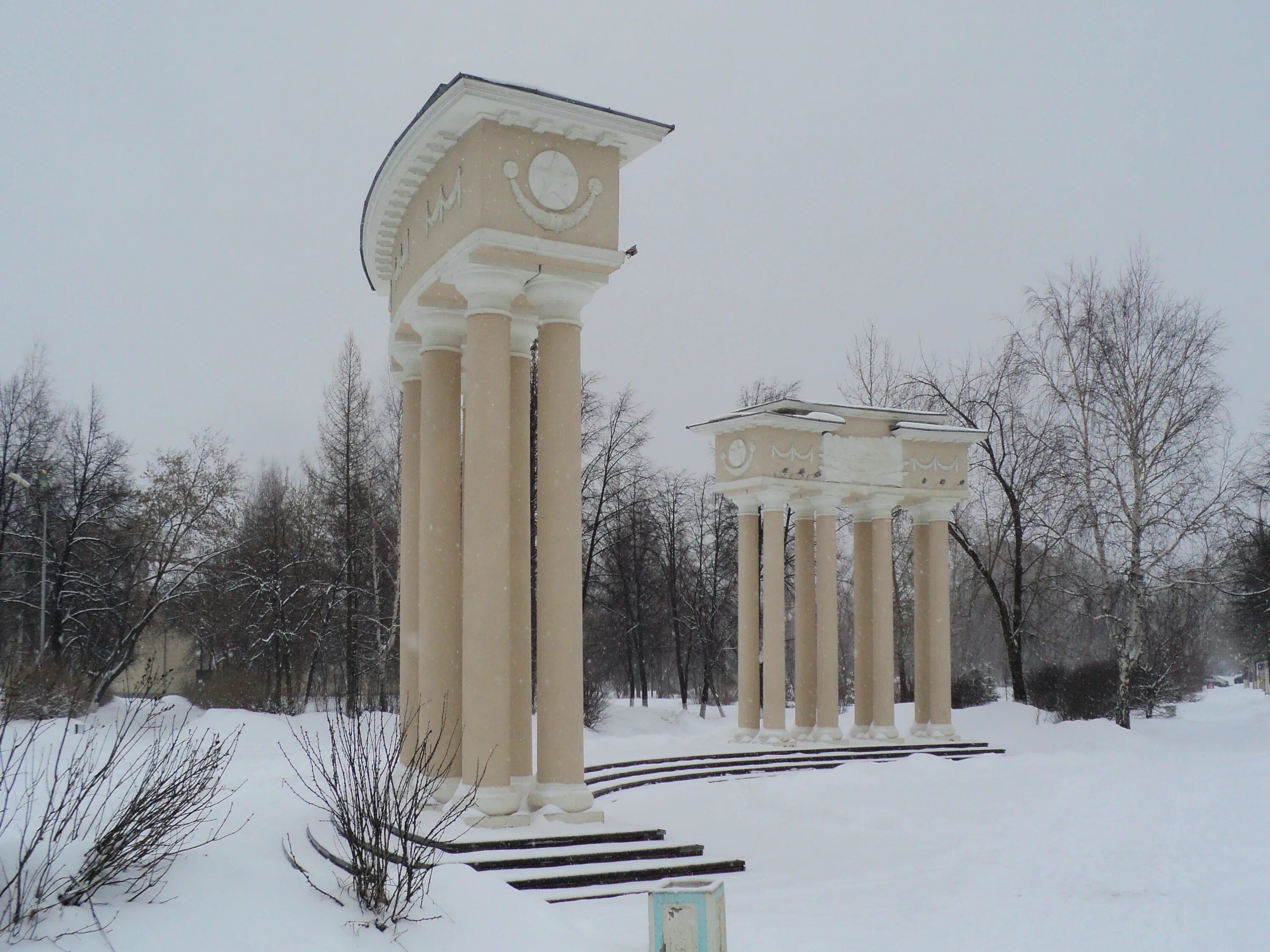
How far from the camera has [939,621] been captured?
25.0m

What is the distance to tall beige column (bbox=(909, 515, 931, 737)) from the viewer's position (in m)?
24.8

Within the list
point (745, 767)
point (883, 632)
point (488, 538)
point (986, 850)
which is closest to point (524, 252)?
point (488, 538)

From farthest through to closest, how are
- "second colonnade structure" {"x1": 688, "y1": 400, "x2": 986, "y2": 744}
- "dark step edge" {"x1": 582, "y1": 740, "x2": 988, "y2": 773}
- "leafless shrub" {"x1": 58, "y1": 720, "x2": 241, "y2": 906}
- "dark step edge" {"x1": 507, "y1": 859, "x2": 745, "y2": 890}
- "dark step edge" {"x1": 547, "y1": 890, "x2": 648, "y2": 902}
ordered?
"second colonnade structure" {"x1": 688, "y1": 400, "x2": 986, "y2": 744}
"dark step edge" {"x1": 582, "y1": 740, "x2": 988, "y2": 773}
"dark step edge" {"x1": 507, "y1": 859, "x2": 745, "y2": 890}
"dark step edge" {"x1": 547, "y1": 890, "x2": 648, "y2": 902}
"leafless shrub" {"x1": 58, "y1": 720, "x2": 241, "y2": 906}

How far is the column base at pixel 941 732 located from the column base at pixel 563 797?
50.6 ft

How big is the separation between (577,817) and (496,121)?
738 cm

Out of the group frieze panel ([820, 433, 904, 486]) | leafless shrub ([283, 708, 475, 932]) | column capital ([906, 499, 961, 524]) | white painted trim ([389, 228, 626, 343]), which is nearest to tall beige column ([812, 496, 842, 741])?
frieze panel ([820, 433, 904, 486])

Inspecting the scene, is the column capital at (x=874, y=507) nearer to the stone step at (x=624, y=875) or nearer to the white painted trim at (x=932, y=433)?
the white painted trim at (x=932, y=433)

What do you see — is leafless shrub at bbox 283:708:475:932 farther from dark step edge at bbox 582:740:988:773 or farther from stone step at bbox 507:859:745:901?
dark step edge at bbox 582:740:988:773

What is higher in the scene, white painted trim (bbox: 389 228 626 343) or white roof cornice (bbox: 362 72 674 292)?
white roof cornice (bbox: 362 72 674 292)

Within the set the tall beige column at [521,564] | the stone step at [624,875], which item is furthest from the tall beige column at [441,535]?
the stone step at [624,875]

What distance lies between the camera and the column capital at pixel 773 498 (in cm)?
2319

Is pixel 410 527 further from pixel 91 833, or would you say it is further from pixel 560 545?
pixel 91 833

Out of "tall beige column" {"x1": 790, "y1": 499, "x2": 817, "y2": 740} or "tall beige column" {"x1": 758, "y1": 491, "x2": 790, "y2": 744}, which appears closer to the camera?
"tall beige column" {"x1": 758, "y1": 491, "x2": 790, "y2": 744}

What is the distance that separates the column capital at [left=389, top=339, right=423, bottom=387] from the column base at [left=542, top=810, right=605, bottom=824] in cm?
617
